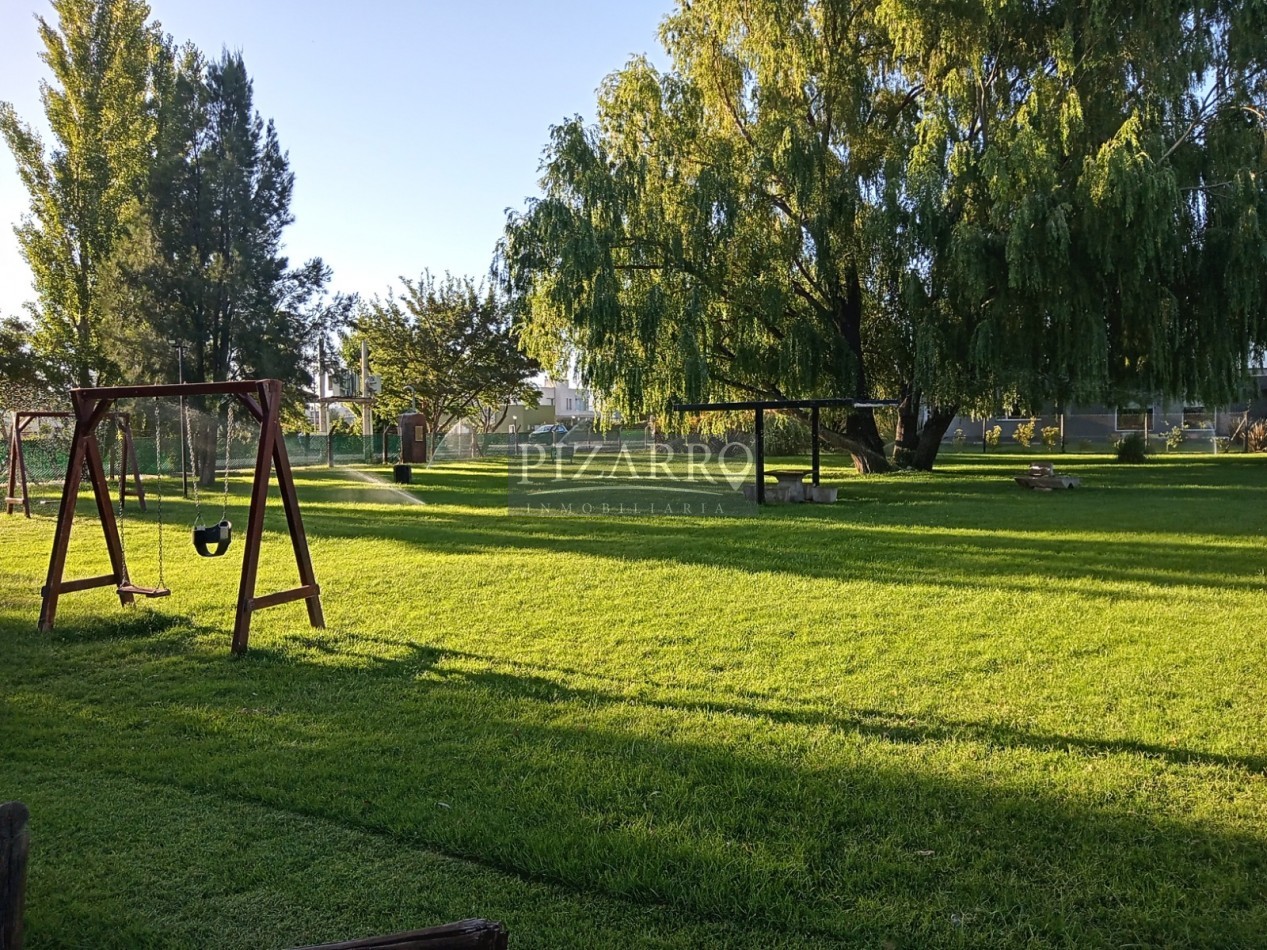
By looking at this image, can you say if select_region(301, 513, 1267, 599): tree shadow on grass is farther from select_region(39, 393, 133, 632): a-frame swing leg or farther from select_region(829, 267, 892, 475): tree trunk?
select_region(829, 267, 892, 475): tree trunk

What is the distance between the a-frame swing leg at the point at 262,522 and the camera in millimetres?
6242

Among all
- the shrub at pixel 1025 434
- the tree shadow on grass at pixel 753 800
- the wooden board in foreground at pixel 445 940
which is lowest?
the tree shadow on grass at pixel 753 800

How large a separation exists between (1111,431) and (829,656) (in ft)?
129

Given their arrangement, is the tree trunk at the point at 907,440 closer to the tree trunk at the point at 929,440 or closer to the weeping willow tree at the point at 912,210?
the tree trunk at the point at 929,440

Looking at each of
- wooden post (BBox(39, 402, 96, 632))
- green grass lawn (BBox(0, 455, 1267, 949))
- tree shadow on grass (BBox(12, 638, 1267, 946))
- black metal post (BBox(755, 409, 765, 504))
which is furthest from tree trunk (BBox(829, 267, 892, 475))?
tree shadow on grass (BBox(12, 638, 1267, 946))

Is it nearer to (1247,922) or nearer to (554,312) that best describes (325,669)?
(1247,922)

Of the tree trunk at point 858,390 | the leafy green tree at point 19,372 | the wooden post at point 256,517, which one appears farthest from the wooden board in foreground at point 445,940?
the leafy green tree at point 19,372

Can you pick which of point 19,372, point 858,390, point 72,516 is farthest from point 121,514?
point 19,372

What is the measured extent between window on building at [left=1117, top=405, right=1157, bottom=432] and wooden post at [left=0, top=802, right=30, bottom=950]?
41.9 metres

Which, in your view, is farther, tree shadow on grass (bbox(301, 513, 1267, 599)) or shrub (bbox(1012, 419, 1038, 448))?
shrub (bbox(1012, 419, 1038, 448))

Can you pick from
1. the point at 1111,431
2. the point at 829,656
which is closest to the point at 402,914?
the point at 829,656

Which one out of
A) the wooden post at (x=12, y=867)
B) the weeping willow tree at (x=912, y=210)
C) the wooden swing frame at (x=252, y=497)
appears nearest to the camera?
the wooden post at (x=12, y=867)

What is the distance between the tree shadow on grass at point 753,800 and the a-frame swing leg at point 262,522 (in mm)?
1079

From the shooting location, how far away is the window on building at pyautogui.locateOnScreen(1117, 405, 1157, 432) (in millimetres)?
37062
